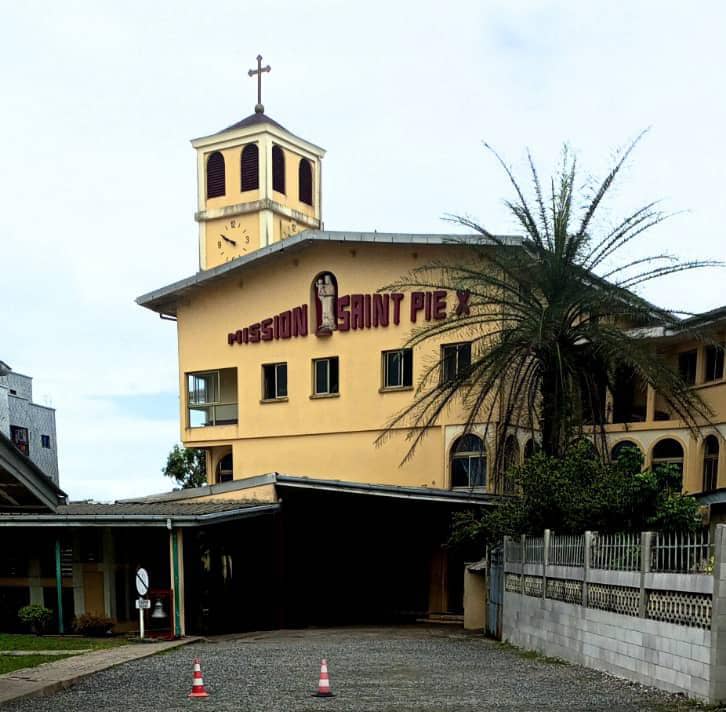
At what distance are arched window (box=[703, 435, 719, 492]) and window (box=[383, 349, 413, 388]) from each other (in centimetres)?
956

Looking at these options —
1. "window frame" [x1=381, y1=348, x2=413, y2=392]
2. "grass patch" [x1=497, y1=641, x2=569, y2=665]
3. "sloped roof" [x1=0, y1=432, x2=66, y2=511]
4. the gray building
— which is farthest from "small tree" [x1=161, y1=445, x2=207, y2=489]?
"sloped roof" [x1=0, y1=432, x2=66, y2=511]

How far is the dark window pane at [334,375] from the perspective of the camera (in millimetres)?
38250

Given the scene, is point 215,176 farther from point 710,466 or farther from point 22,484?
point 22,484

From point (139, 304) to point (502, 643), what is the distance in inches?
930

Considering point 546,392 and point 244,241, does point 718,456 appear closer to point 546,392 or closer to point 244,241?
point 546,392

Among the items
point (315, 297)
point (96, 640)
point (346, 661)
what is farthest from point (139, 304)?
point (346, 661)

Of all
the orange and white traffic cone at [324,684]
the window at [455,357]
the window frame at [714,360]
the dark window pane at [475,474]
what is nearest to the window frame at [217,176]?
the window at [455,357]

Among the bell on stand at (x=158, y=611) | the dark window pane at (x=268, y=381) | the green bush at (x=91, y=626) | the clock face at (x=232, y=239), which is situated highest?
the clock face at (x=232, y=239)

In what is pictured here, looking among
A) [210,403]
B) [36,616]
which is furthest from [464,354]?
[36,616]

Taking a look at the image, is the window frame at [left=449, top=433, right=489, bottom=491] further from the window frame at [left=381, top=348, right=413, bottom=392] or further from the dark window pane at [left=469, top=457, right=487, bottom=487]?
the window frame at [left=381, top=348, right=413, bottom=392]

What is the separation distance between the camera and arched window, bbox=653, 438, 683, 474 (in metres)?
34.1

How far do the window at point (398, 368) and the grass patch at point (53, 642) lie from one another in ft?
45.9

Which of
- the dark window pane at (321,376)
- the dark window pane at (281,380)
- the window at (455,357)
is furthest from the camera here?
the dark window pane at (281,380)

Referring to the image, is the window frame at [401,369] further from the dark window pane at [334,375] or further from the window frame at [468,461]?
the window frame at [468,461]
